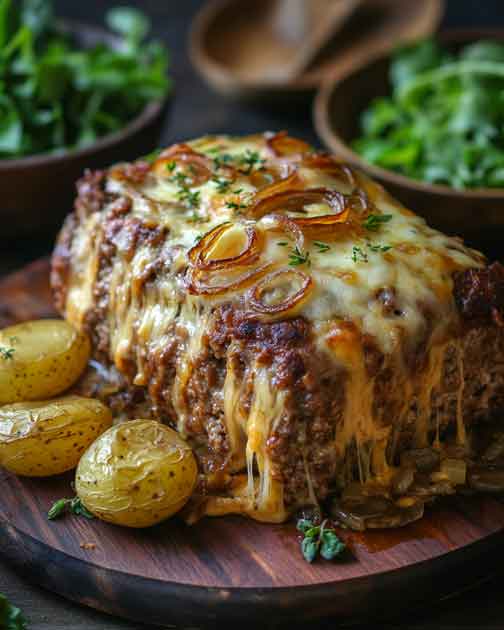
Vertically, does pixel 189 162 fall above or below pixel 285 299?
above

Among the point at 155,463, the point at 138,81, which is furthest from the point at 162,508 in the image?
the point at 138,81

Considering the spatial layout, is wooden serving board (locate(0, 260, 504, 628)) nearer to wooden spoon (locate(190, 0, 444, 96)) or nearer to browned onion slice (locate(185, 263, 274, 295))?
browned onion slice (locate(185, 263, 274, 295))

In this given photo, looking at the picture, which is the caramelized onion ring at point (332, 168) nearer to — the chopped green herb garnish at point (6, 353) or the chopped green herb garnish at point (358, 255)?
the chopped green herb garnish at point (358, 255)

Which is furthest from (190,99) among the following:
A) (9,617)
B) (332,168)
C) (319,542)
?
(9,617)

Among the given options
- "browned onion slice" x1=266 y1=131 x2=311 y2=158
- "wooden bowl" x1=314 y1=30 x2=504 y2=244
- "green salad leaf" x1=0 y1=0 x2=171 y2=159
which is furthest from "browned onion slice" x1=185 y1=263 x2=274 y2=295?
"green salad leaf" x1=0 y1=0 x2=171 y2=159

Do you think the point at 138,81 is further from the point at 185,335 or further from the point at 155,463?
the point at 155,463

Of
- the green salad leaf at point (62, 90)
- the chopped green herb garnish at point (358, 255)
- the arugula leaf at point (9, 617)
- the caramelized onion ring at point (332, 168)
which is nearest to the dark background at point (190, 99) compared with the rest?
the green salad leaf at point (62, 90)

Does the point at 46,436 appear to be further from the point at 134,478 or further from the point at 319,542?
the point at 319,542
